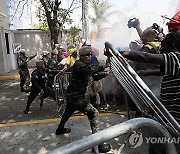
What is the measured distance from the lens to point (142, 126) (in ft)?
4.42

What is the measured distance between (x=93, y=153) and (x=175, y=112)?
2.27 feet

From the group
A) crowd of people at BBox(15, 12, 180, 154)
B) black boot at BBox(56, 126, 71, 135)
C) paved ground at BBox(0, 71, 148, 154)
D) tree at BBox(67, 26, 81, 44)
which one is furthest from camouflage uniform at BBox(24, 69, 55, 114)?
tree at BBox(67, 26, 81, 44)

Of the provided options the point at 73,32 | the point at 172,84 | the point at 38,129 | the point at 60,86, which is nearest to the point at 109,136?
the point at 172,84

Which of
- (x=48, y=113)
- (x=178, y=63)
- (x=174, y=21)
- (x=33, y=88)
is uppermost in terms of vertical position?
(x=174, y=21)

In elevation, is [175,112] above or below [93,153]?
above

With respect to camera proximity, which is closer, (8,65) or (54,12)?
(54,12)

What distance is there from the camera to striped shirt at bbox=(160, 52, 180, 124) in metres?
1.61

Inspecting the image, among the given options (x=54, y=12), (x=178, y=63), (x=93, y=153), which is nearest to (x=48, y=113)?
(x=93, y=153)

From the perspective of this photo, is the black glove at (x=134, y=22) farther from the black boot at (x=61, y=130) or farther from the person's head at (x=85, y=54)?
the black boot at (x=61, y=130)

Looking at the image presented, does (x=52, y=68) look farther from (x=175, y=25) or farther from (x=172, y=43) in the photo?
(x=172, y=43)

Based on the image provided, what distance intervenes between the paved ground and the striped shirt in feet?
4.33

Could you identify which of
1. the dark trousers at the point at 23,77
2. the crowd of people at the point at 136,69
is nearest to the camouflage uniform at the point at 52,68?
the crowd of people at the point at 136,69

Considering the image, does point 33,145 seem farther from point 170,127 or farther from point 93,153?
point 170,127

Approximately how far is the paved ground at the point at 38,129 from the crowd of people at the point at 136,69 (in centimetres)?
25
